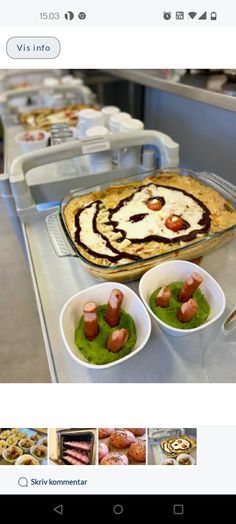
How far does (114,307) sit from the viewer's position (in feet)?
1.38

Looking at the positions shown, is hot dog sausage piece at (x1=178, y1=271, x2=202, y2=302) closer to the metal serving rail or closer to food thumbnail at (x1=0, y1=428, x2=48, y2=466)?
the metal serving rail

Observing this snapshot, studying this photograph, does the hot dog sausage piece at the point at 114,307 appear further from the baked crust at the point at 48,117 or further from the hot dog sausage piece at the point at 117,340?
the baked crust at the point at 48,117

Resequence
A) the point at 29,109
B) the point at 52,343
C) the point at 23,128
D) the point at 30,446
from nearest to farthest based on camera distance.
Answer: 1. the point at 30,446
2. the point at 52,343
3. the point at 23,128
4. the point at 29,109

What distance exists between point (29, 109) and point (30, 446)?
4.83 feet

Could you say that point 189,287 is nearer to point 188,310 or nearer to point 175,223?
point 188,310

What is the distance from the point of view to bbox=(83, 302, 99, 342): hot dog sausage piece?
407mm

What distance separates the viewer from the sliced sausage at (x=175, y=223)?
576 mm

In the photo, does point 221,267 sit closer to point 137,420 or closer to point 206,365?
point 206,365

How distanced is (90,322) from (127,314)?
7 centimetres

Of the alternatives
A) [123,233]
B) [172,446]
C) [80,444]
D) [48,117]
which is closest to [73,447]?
[80,444]

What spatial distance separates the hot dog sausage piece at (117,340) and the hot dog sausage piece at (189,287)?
0.11 meters

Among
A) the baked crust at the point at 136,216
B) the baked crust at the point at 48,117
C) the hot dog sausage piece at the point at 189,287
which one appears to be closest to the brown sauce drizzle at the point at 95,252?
the baked crust at the point at 136,216
